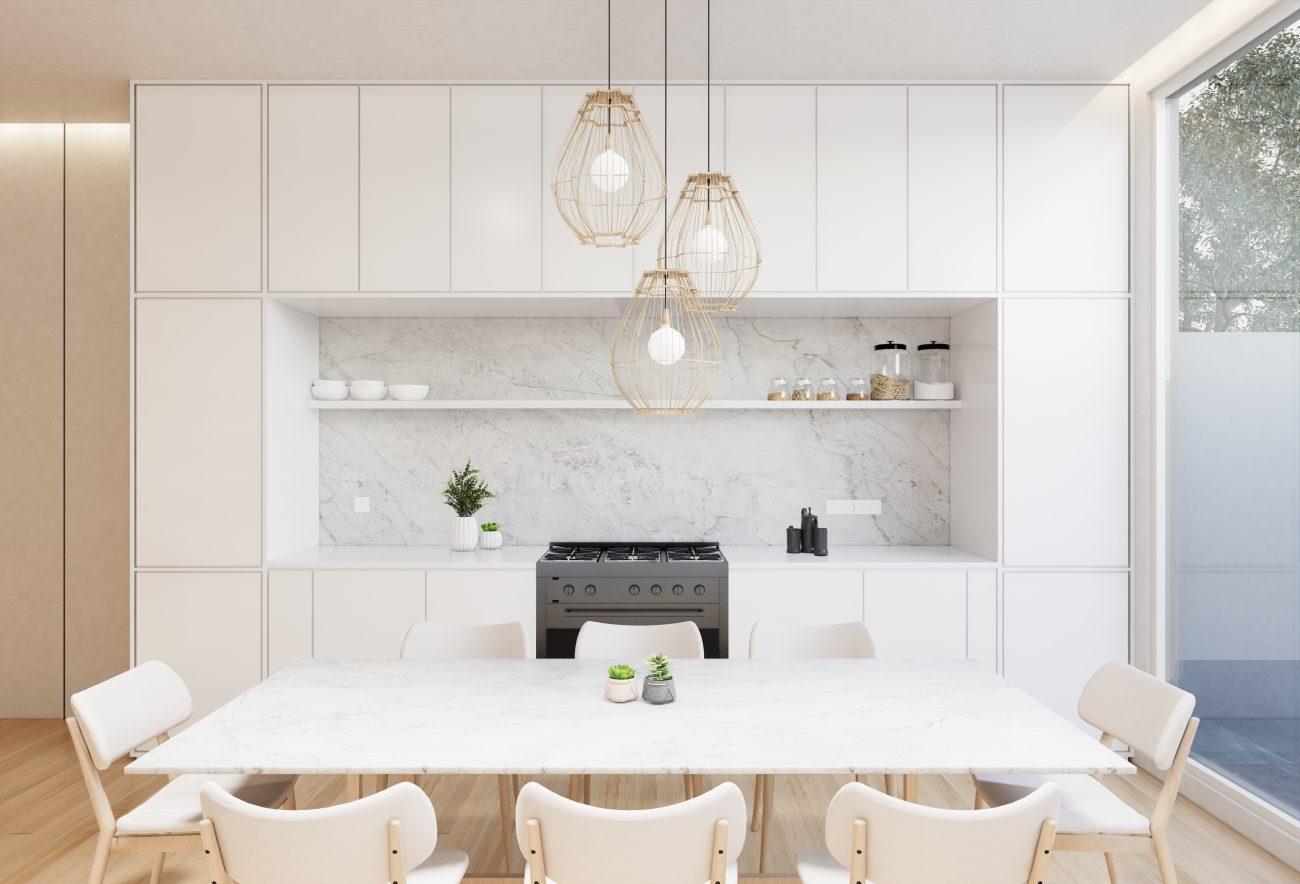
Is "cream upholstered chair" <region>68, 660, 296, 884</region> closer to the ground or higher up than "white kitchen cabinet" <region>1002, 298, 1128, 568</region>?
closer to the ground

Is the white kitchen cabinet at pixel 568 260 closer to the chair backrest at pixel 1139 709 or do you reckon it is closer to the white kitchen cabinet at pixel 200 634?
the white kitchen cabinet at pixel 200 634

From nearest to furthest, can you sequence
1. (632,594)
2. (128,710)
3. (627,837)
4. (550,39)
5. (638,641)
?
(627,837)
(128,710)
(638,641)
(550,39)
(632,594)

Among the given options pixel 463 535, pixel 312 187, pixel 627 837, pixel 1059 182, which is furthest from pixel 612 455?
pixel 627 837

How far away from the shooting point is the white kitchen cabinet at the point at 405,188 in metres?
3.77

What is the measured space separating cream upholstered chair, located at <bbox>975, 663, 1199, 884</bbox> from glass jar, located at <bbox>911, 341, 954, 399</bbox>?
6.12ft

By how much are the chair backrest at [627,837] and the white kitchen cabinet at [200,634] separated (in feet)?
8.40

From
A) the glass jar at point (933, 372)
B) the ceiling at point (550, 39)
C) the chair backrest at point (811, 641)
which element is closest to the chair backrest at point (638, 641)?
the chair backrest at point (811, 641)

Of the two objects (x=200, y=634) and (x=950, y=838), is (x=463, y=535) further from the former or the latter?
(x=950, y=838)

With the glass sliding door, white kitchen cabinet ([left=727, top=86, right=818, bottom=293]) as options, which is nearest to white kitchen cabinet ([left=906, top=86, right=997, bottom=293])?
white kitchen cabinet ([left=727, top=86, right=818, bottom=293])

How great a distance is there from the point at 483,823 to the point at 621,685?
48.5 inches

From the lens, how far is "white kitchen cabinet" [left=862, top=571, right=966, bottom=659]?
12.3 ft

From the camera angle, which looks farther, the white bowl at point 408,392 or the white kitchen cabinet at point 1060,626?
the white bowl at point 408,392

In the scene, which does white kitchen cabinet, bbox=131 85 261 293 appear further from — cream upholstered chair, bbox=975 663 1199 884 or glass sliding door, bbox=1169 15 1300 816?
glass sliding door, bbox=1169 15 1300 816

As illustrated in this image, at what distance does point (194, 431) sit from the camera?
12.3 feet
